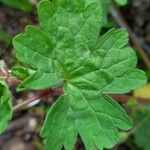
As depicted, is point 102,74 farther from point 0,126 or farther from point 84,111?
point 0,126

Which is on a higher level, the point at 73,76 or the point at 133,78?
the point at 73,76

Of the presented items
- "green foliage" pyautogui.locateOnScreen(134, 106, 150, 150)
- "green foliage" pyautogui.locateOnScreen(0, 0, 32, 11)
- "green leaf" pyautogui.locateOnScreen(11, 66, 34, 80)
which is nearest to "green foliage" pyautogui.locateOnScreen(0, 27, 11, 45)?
"green foliage" pyautogui.locateOnScreen(0, 0, 32, 11)

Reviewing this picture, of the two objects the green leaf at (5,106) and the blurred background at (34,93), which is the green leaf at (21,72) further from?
the blurred background at (34,93)

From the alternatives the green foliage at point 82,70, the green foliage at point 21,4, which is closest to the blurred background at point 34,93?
the green foliage at point 21,4

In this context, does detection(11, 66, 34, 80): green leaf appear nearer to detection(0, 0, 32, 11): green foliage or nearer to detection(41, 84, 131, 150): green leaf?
detection(41, 84, 131, 150): green leaf

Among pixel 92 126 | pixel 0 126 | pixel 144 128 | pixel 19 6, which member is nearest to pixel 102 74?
pixel 92 126

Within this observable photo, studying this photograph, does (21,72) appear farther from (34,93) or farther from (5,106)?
(34,93)
